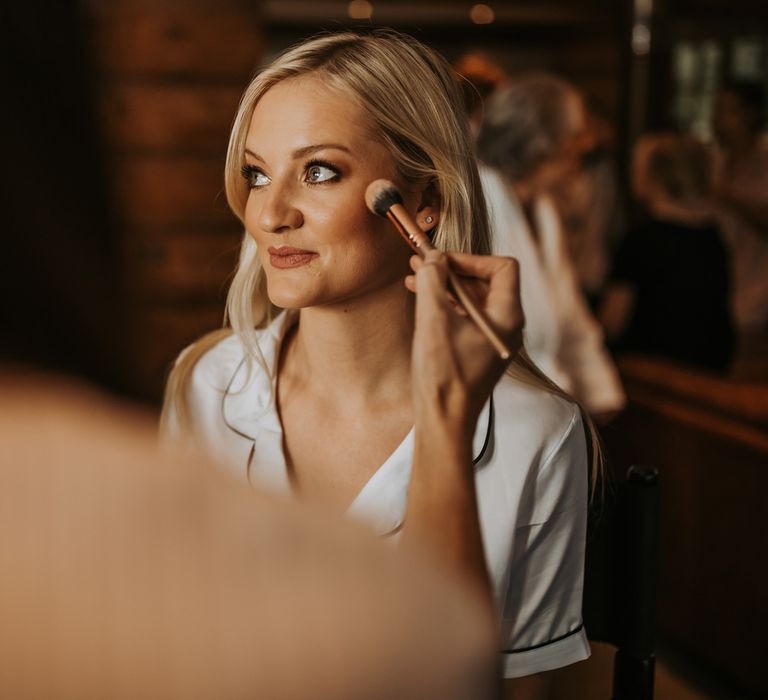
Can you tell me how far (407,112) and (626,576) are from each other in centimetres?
52

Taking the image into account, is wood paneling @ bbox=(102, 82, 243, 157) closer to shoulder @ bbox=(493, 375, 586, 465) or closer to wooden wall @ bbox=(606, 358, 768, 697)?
wooden wall @ bbox=(606, 358, 768, 697)

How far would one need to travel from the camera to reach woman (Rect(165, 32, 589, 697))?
34.2 inches

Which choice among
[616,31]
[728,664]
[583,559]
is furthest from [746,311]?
[583,559]

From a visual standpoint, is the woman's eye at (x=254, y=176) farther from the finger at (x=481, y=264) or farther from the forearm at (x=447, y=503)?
the forearm at (x=447, y=503)

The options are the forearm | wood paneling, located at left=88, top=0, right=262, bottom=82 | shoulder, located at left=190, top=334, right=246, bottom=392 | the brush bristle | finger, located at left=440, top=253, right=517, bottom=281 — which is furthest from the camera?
wood paneling, located at left=88, top=0, right=262, bottom=82

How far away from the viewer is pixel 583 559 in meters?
0.94

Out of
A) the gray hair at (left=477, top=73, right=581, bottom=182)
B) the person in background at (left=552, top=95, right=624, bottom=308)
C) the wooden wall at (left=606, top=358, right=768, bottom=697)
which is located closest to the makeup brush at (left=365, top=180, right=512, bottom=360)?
the gray hair at (left=477, top=73, right=581, bottom=182)

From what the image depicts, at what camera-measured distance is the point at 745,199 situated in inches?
150

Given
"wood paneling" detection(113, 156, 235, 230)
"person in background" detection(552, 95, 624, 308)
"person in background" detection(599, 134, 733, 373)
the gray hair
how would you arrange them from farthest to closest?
"person in background" detection(552, 95, 624, 308) → "wood paneling" detection(113, 156, 235, 230) → "person in background" detection(599, 134, 733, 373) → the gray hair

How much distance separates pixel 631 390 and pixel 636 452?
0.54 feet

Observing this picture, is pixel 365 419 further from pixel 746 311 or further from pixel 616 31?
pixel 616 31

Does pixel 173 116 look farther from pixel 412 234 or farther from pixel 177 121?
pixel 412 234

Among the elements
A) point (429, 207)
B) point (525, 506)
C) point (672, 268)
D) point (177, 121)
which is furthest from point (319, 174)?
point (177, 121)

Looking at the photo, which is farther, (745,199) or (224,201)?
(745,199)
